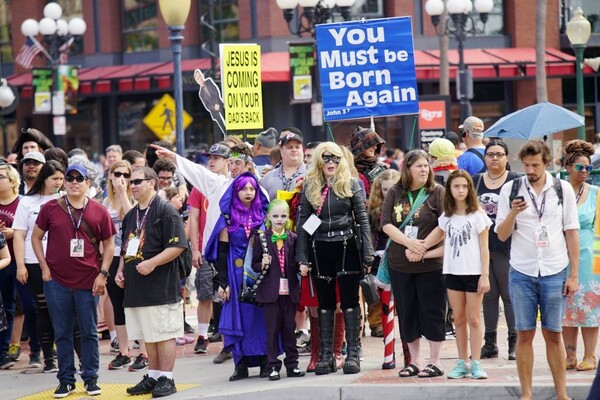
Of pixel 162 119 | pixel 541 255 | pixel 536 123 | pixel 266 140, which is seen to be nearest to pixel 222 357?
pixel 266 140

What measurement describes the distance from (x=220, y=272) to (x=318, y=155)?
4.46 feet

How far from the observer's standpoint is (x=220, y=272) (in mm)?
10625

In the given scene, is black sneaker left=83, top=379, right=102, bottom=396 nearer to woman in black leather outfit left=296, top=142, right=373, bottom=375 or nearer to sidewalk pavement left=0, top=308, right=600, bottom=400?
sidewalk pavement left=0, top=308, right=600, bottom=400

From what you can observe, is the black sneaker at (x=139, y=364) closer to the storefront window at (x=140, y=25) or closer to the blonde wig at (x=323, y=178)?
the blonde wig at (x=323, y=178)

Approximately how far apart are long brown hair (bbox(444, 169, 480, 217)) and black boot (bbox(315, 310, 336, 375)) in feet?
4.55

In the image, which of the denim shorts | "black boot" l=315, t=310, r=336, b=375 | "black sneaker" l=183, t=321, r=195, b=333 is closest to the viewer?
the denim shorts

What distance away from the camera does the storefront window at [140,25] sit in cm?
4131

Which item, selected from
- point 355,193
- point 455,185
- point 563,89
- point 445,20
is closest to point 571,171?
point 455,185

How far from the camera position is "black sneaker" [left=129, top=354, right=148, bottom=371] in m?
11.4

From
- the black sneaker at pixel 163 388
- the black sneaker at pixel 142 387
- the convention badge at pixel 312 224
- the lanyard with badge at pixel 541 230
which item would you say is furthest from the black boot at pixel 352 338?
the lanyard with badge at pixel 541 230

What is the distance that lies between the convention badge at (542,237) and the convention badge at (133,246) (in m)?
3.21

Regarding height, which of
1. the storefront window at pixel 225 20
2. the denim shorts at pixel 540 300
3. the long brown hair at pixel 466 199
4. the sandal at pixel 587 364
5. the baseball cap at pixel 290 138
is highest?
the storefront window at pixel 225 20

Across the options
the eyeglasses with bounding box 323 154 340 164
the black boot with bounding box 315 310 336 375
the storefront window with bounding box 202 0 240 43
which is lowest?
the black boot with bounding box 315 310 336 375

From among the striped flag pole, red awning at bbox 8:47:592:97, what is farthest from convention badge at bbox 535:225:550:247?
red awning at bbox 8:47:592:97
